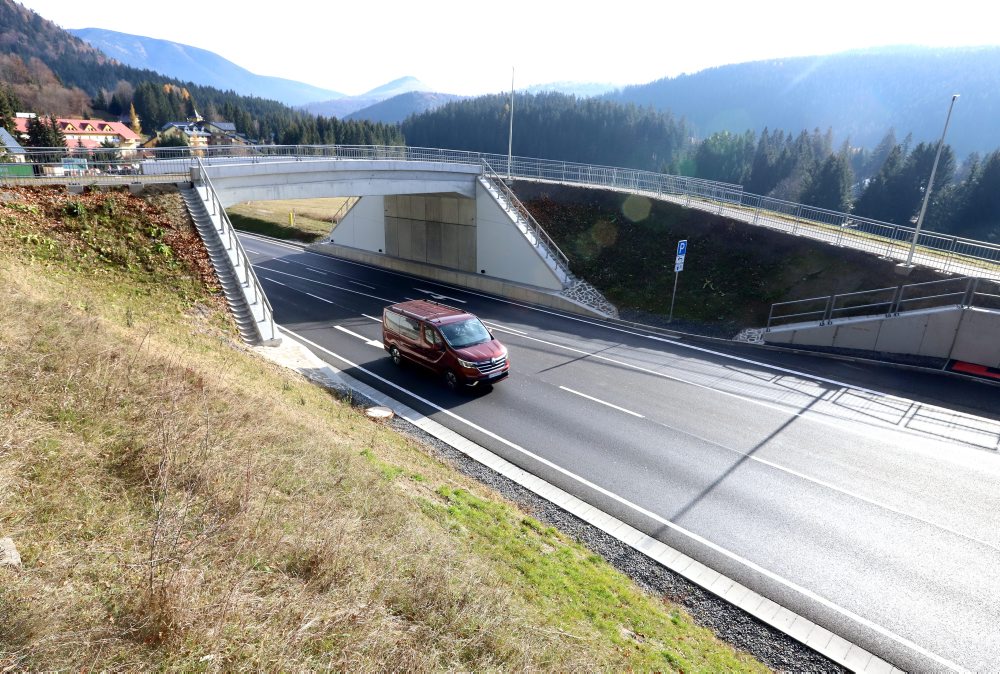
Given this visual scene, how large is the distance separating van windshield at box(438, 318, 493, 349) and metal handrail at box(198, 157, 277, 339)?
20.2 feet

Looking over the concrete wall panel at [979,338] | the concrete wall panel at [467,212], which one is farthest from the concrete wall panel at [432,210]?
the concrete wall panel at [979,338]

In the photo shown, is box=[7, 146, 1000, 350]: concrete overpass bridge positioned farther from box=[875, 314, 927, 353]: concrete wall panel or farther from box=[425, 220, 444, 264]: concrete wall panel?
box=[875, 314, 927, 353]: concrete wall panel

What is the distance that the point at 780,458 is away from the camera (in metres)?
11.9

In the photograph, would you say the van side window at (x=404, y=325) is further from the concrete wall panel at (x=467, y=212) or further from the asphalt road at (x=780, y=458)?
the concrete wall panel at (x=467, y=212)

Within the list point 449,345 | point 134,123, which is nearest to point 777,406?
point 449,345

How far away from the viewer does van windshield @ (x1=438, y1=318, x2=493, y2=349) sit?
1541 centimetres

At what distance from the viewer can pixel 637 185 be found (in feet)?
97.0

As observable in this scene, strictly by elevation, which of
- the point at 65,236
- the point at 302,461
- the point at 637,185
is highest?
the point at 637,185

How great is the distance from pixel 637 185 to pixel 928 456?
69.2 ft

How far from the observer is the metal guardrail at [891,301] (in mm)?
16656

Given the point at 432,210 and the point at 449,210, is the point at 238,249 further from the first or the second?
the point at 432,210

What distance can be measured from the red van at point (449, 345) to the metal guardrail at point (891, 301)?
11.6 metres

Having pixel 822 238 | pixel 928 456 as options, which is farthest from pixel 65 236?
pixel 822 238

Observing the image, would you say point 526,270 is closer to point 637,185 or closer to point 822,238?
point 637,185
